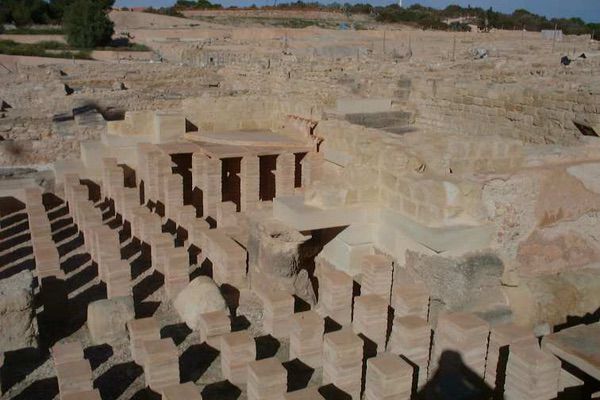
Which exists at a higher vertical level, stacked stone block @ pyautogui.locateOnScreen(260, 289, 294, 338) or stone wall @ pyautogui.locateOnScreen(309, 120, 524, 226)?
stone wall @ pyautogui.locateOnScreen(309, 120, 524, 226)

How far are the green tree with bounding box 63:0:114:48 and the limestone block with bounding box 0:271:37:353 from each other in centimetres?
3696

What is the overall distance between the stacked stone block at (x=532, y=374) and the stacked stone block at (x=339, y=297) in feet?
5.98

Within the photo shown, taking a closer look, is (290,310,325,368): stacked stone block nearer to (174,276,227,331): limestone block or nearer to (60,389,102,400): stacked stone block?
(174,276,227,331): limestone block

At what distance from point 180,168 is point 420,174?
18.8 ft

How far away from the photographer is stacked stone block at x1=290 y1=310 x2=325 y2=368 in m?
5.23

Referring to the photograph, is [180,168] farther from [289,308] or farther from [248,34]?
[248,34]

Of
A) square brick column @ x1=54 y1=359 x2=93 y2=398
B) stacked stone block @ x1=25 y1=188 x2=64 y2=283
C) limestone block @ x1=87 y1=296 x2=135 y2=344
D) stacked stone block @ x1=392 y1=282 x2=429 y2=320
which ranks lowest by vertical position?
limestone block @ x1=87 y1=296 x2=135 y2=344

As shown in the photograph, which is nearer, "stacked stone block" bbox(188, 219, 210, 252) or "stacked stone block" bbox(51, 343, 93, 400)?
"stacked stone block" bbox(51, 343, 93, 400)

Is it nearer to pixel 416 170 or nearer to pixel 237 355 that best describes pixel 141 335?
pixel 237 355

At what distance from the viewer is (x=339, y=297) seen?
19.3 feet

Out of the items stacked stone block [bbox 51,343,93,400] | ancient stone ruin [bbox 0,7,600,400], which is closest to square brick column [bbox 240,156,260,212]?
ancient stone ruin [bbox 0,7,600,400]

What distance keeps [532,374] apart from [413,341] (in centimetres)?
96

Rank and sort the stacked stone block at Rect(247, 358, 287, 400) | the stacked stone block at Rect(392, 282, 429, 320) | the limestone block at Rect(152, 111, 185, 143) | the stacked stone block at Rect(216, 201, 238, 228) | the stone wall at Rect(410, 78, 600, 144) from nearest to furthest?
the stacked stone block at Rect(247, 358, 287, 400)
the stacked stone block at Rect(392, 282, 429, 320)
the stone wall at Rect(410, 78, 600, 144)
the stacked stone block at Rect(216, 201, 238, 228)
the limestone block at Rect(152, 111, 185, 143)

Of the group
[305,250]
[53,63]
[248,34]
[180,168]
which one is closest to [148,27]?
[248,34]
